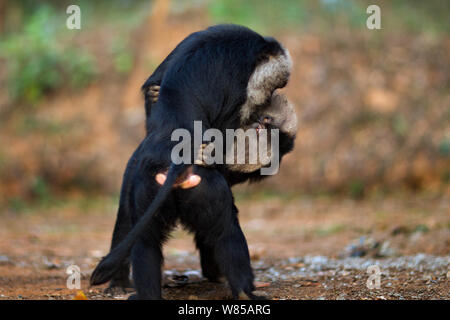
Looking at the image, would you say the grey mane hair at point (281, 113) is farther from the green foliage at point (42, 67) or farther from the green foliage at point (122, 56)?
the green foliage at point (42, 67)

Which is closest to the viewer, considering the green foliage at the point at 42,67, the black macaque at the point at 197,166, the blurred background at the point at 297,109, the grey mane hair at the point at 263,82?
the black macaque at the point at 197,166

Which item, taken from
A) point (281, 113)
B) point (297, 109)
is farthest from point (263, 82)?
point (297, 109)

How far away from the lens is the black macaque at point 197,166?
297cm

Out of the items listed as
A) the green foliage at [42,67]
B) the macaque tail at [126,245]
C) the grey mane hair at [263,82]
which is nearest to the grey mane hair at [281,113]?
the grey mane hair at [263,82]

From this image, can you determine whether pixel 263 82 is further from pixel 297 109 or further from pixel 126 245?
pixel 297 109

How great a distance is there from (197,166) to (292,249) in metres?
2.68

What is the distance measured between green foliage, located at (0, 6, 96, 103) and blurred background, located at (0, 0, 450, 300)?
2 cm

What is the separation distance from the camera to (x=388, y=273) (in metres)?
3.86

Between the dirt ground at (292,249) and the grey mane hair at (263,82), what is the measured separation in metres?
1.11

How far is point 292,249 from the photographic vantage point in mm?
5422

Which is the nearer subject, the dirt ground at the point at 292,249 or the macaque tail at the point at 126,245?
the macaque tail at the point at 126,245

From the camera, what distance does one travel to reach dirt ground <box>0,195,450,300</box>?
3.56 m

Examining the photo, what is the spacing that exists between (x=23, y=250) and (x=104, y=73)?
544 cm
